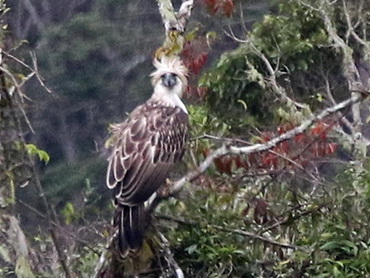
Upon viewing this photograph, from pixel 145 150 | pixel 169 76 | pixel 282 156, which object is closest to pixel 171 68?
pixel 169 76

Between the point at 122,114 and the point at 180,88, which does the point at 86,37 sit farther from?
the point at 180,88

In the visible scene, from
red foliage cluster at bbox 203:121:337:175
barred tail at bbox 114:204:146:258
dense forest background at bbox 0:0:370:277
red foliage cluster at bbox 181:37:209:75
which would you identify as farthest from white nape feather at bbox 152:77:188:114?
barred tail at bbox 114:204:146:258

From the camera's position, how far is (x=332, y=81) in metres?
9.11

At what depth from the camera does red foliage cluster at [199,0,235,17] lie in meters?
8.67

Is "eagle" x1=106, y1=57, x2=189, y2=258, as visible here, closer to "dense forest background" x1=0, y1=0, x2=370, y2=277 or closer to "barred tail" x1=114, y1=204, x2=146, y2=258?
"barred tail" x1=114, y1=204, x2=146, y2=258

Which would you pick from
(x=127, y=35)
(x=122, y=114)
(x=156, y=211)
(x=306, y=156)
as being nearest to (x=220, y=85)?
(x=306, y=156)

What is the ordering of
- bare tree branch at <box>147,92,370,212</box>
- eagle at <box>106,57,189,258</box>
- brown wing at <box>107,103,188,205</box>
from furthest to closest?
brown wing at <box>107,103,188,205</box>
eagle at <box>106,57,189,258</box>
bare tree branch at <box>147,92,370,212</box>

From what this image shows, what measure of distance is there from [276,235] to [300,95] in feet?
8.37

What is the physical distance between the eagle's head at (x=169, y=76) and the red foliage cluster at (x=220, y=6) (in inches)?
36.7

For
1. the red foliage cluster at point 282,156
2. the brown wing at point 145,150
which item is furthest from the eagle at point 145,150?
the red foliage cluster at point 282,156

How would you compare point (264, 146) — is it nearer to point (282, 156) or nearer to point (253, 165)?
point (282, 156)

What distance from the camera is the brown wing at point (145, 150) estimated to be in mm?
6957

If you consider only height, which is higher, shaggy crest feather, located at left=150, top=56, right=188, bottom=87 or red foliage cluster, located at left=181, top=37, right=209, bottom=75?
shaggy crest feather, located at left=150, top=56, right=188, bottom=87

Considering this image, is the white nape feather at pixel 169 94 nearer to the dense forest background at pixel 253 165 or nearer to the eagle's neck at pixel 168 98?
the eagle's neck at pixel 168 98
